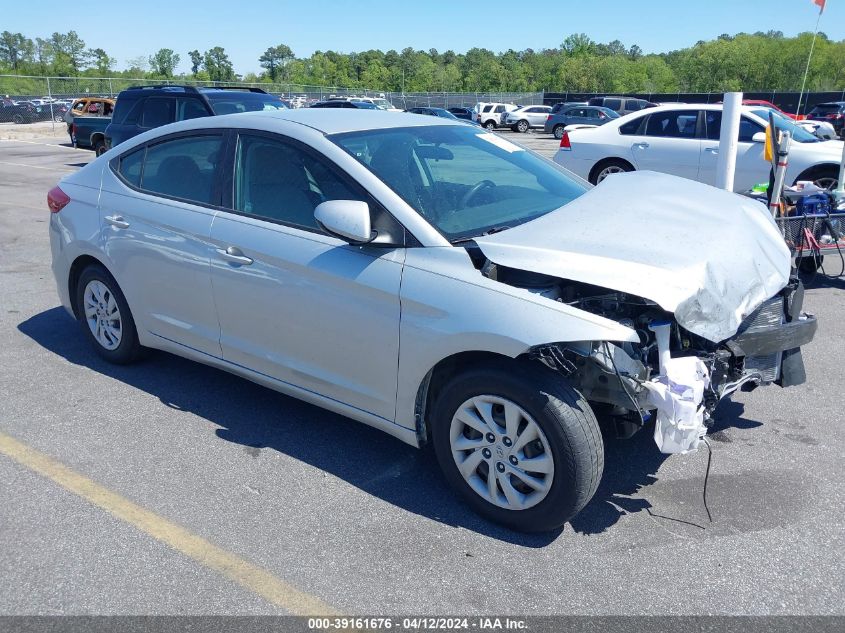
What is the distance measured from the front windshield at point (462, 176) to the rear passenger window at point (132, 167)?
1665mm

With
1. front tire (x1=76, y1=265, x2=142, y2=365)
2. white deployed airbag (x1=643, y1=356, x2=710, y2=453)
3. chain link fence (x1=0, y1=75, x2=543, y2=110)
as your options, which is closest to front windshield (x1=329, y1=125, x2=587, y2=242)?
white deployed airbag (x1=643, y1=356, x2=710, y2=453)

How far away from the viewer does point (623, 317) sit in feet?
10.6

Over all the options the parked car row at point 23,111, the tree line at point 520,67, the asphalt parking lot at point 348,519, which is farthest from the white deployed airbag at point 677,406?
the tree line at point 520,67

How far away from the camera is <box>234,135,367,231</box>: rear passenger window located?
376 cm

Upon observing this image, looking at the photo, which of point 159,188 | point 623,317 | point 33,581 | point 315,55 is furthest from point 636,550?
point 315,55

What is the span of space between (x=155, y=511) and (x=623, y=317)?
2317 mm

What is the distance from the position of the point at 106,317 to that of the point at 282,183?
1.89 metres

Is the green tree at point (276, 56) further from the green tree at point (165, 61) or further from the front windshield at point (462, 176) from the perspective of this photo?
the front windshield at point (462, 176)

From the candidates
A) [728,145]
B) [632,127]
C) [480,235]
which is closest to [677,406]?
[480,235]

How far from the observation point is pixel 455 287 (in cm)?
319

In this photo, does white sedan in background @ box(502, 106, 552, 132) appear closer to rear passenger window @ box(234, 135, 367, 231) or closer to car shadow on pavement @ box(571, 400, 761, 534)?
car shadow on pavement @ box(571, 400, 761, 534)

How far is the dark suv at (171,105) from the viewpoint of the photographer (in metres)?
11.8

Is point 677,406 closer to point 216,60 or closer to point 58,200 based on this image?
point 58,200

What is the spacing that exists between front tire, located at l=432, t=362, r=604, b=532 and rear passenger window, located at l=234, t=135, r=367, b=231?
1.15 metres
